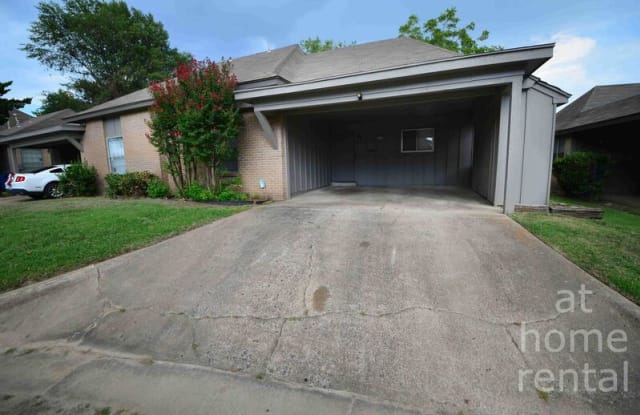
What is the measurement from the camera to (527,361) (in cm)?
195

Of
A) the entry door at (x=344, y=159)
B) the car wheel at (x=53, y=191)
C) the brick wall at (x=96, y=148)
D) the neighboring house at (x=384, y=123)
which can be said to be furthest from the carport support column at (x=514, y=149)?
the car wheel at (x=53, y=191)

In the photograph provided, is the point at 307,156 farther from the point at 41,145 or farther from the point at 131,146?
the point at 41,145

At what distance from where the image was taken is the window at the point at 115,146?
33.7 feet

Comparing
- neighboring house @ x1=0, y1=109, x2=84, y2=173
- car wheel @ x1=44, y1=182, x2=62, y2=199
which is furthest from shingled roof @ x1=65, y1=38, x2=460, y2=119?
car wheel @ x1=44, y1=182, x2=62, y2=199

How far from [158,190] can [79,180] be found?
4412 millimetres

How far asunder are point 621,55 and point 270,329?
21.8 metres

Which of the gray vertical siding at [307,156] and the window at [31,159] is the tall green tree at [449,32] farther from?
the window at [31,159]

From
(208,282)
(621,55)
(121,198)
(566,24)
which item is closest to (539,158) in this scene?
(208,282)

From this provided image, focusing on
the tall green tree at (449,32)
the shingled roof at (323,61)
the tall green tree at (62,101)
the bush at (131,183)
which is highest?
the tall green tree at (449,32)

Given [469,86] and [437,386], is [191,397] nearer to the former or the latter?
[437,386]

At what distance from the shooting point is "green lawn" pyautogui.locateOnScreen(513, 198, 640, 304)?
9.36 feet

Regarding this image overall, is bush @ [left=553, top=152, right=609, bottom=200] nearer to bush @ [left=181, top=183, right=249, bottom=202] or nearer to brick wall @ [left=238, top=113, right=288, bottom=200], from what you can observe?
brick wall @ [left=238, top=113, right=288, bottom=200]

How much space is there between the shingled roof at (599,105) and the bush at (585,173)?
1.67m

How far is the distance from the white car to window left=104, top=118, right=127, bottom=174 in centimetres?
206
